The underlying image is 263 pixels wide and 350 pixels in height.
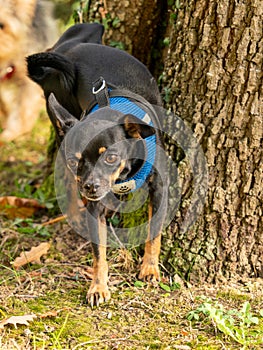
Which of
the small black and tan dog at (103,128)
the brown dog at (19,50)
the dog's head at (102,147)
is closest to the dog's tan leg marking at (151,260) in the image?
the small black and tan dog at (103,128)

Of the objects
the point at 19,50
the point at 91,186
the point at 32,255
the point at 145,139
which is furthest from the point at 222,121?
the point at 19,50

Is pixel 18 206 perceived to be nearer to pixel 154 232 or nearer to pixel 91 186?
pixel 154 232

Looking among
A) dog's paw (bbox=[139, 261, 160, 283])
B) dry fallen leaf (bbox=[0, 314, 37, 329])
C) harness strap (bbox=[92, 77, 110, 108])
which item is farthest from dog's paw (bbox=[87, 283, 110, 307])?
harness strap (bbox=[92, 77, 110, 108])

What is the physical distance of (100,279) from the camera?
3.30m

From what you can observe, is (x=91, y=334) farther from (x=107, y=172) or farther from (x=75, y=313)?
(x=107, y=172)

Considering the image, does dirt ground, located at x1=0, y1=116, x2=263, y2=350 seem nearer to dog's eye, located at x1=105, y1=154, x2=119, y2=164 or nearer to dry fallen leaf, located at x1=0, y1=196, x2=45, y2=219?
dry fallen leaf, located at x1=0, y1=196, x2=45, y2=219

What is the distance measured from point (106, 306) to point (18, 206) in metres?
1.54

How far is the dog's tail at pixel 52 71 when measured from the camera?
11.5 ft

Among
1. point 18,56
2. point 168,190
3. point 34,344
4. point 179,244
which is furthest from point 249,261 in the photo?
point 18,56

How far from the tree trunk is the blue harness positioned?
0.31 metres

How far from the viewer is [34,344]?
2.75m

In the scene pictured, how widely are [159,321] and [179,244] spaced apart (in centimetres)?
61

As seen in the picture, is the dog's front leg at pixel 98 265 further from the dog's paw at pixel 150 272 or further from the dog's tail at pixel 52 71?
the dog's tail at pixel 52 71

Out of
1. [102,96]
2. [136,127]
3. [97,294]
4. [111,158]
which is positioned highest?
[102,96]
